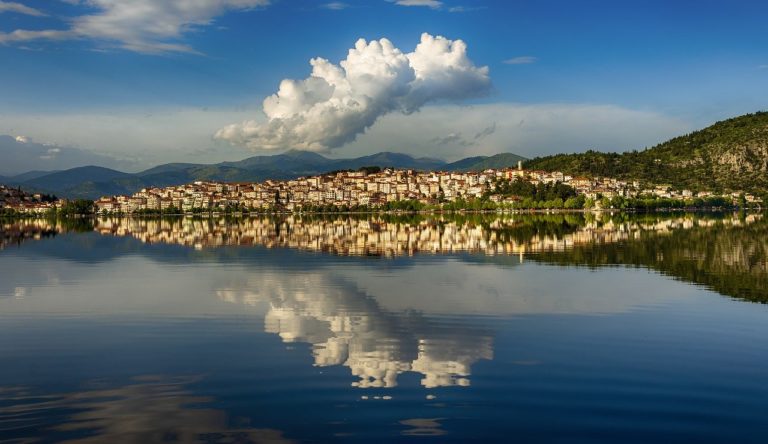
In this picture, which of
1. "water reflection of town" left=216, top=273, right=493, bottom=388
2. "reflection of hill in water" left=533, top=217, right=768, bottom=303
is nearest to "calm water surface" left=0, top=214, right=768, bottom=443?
"water reflection of town" left=216, top=273, right=493, bottom=388

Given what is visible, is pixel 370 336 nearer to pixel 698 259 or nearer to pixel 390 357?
pixel 390 357

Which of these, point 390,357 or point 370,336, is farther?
point 370,336

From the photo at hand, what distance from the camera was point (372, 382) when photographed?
39.0 feet

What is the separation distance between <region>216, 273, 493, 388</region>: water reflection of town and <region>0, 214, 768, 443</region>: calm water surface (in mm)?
78

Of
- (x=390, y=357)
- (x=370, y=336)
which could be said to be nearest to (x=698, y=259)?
(x=370, y=336)

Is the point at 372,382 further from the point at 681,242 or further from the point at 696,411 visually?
the point at 681,242

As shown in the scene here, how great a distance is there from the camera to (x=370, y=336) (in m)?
16.2

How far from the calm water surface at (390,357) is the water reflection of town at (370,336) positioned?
3.1 inches

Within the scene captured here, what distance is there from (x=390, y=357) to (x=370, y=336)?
7.64 feet

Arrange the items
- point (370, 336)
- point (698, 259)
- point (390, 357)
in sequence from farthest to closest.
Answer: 1. point (698, 259)
2. point (370, 336)
3. point (390, 357)

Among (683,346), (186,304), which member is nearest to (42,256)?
(186,304)

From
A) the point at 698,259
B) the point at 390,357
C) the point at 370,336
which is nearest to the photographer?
the point at 390,357

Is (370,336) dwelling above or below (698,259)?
below

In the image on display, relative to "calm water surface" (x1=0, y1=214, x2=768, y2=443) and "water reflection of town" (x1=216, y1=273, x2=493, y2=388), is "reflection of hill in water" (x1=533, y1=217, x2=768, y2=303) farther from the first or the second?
"water reflection of town" (x1=216, y1=273, x2=493, y2=388)
